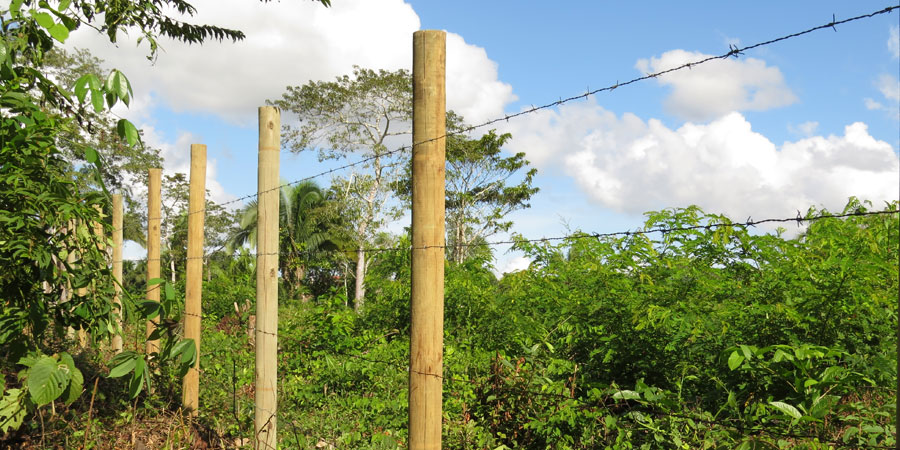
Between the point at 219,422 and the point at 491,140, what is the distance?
79.6ft

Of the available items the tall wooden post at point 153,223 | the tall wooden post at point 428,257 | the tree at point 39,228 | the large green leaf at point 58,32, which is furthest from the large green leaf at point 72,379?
the tall wooden post at point 153,223

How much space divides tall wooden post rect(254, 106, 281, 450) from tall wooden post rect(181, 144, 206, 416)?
4.51 ft

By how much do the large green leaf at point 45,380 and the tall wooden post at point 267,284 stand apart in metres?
1.62

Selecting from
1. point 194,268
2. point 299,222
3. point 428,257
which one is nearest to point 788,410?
point 428,257

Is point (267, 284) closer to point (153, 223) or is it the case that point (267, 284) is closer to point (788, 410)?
point (788, 410)

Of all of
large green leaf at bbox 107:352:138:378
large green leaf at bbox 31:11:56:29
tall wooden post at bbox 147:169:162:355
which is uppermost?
large green leaf at bbox 31:11:56:29

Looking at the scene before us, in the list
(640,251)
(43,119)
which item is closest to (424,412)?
(43,119)

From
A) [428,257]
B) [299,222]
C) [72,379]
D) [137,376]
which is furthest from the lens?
[299,222]

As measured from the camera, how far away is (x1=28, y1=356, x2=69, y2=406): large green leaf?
9.23 ft

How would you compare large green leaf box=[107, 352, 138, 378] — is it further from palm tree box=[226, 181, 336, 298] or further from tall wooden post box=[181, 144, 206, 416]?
palm tree box=[226, 181, 336, 298]

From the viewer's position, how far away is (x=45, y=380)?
284 centimetres

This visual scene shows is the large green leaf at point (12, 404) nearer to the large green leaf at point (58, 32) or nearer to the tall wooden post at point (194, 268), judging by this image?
the large green leaf at point (58, 32)

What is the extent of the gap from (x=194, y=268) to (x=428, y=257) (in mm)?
3316

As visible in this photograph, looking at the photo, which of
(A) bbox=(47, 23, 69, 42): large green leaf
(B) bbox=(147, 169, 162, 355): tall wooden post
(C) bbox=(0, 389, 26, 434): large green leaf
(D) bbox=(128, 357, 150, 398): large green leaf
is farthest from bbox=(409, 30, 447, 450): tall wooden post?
(B) bbox=(147, 169, 162, 355): tall wooden post
